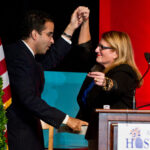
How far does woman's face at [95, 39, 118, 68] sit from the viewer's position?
2.45 meters

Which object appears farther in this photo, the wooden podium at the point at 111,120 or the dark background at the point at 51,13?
the dark background at the point at 51,13

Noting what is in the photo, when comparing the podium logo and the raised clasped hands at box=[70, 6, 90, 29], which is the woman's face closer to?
the raised clasped hands at box=[70, 6, 90, 29]

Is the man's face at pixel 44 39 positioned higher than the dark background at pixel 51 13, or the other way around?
the dark background at pixel 51 13

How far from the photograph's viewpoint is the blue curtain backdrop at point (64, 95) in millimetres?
3758

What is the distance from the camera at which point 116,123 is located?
5.42 ft

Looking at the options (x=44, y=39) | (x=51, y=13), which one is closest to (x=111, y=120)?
(x=44, y=39)

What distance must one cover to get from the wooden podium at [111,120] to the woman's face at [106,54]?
2.80 ft

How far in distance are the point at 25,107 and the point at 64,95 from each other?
1764mm

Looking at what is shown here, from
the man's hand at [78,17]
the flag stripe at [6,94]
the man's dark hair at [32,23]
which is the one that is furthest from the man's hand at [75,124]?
the man's hand at [78,17]

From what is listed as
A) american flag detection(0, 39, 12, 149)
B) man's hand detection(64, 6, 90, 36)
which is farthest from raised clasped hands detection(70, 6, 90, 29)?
american flag detection(0, 39, 12, 149)

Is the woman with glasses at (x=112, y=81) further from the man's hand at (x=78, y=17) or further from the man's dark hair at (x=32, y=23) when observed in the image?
the man's dark hair at (x=32, y=23)

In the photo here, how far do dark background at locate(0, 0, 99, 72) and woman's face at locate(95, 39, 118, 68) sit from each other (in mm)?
1243

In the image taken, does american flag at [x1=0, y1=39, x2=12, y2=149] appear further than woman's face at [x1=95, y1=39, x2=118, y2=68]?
No

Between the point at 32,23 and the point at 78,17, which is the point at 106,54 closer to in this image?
the point at 78,17
